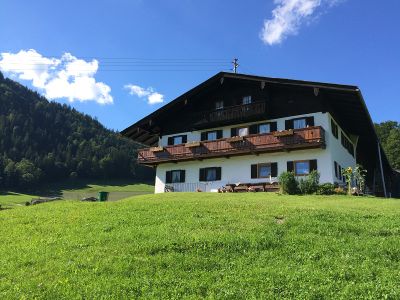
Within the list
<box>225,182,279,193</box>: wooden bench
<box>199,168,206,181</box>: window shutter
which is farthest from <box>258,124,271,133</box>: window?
<box>199,168,206,181</box>: window shutter

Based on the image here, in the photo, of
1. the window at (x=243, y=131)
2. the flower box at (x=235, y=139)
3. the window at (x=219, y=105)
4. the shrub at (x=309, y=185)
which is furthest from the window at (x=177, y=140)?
the shrub at (x=309, y=185)

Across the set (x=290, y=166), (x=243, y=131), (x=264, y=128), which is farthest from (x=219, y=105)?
(x=290, y=166)

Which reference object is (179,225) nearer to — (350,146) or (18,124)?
(350,146)

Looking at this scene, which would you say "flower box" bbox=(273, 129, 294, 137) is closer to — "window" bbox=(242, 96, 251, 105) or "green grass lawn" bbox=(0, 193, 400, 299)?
"window" bbox=(242, 96, 251, 105)

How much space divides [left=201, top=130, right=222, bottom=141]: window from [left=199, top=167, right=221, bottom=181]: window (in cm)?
268

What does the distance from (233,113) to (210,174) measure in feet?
16.5

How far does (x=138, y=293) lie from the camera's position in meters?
8.66

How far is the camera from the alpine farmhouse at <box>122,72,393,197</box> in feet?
95.3

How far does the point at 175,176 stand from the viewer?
3566cm

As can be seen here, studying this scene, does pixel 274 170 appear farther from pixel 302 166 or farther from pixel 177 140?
pixel 177 140

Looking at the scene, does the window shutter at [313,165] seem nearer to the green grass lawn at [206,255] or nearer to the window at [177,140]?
the window at [177,140]

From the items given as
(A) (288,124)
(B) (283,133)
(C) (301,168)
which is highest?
(A) (288,124)

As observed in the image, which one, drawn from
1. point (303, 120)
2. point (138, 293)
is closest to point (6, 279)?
point (138, 293)

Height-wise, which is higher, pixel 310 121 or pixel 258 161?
pixel 310 121
